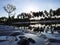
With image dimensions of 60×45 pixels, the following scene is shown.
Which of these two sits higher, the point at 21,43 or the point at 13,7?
the point at 13,7

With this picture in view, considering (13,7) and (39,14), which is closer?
(13,7)

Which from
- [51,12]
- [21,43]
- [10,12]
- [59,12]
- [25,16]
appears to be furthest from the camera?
[25,16]

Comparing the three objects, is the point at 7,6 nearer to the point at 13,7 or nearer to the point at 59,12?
the point at 13,7

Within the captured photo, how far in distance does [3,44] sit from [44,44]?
4040 millimetres

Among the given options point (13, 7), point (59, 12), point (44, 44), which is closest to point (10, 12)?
point (13, 7)

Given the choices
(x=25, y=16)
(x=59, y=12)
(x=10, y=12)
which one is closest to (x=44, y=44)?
(x=10, y=12)

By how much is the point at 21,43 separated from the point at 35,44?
1953 millimetres

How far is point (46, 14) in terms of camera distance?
8350 cm

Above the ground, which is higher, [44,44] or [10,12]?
[10,12]

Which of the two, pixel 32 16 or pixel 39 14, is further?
pixel 32 16

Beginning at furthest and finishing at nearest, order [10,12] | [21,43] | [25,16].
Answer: [25,16]
[10,12]
[21,43]

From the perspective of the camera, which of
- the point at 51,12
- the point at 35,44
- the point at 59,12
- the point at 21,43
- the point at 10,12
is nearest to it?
the point at 21,43

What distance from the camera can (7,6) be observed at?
65625 mm

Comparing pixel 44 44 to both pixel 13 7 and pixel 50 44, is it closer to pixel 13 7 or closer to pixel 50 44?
pixel 50 44
